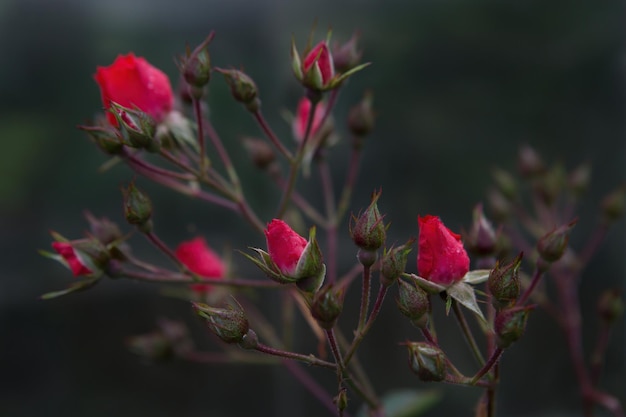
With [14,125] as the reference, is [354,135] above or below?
above

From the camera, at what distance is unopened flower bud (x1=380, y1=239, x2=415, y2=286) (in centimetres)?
37

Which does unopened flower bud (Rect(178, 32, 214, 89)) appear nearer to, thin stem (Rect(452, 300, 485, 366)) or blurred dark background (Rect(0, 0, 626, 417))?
thin stem (Rect(452, 300, 485, 366))

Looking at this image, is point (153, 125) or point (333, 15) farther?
point (333, 15)

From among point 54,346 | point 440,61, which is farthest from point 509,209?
point 54,346

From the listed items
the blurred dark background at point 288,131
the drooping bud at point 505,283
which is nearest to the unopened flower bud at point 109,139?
the drooping bud at point 505,283

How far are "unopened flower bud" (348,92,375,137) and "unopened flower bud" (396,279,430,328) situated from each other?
0.78ft

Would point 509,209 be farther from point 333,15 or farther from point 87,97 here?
point 87,97

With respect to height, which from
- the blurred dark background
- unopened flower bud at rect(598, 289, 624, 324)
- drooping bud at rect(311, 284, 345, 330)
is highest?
drooping bud at rect(311, 284, 345, 330)

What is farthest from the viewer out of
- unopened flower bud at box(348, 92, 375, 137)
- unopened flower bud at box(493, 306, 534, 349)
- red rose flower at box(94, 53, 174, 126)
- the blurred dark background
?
the blurred dark background

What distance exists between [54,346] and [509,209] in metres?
1.08

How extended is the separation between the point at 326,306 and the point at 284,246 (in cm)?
4

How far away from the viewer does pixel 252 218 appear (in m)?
0.50

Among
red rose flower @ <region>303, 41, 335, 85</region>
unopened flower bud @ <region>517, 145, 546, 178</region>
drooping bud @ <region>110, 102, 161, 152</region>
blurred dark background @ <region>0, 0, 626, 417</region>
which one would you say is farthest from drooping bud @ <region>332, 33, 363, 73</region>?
blurred dark background @ <region>0, 0, 626, 417</region>

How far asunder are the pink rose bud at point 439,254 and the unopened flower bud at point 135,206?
0.18 metres
